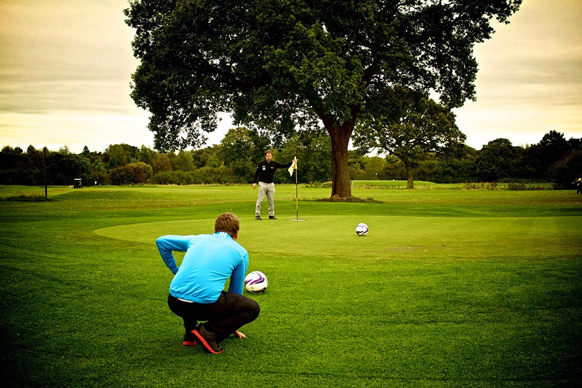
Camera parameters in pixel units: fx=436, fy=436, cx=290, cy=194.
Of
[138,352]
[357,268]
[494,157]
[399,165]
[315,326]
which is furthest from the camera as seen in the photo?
[399,165]

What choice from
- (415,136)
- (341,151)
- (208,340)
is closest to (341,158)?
(341,151)

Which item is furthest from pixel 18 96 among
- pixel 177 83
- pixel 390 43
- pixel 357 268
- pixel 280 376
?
pixel 280 376

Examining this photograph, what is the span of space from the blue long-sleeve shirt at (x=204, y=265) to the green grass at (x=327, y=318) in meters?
0.66

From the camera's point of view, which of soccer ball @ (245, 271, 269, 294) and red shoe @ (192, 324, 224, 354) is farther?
soccer ball @ (245, 271, 269, 294)

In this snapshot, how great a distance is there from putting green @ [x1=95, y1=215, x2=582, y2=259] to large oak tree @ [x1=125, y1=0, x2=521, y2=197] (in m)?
10.7

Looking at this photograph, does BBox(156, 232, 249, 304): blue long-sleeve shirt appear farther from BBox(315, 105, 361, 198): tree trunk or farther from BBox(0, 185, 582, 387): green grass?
BBox(315, 105, 361, 198): tree trunk

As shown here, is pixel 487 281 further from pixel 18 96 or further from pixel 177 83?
pixel 18 96

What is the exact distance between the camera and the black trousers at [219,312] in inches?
185

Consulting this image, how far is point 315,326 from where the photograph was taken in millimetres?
5441

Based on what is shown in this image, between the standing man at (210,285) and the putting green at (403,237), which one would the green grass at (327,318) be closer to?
the putting green at (403,237)

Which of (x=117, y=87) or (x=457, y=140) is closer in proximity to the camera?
(x=117, y=87)

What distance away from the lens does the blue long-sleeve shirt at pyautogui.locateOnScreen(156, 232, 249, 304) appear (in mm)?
4594

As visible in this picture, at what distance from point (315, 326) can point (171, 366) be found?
74.0 inches

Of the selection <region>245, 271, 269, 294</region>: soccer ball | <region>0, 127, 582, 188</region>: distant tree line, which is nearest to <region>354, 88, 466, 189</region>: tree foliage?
<region>0, 127, 582, 188</region>: distant tree line
